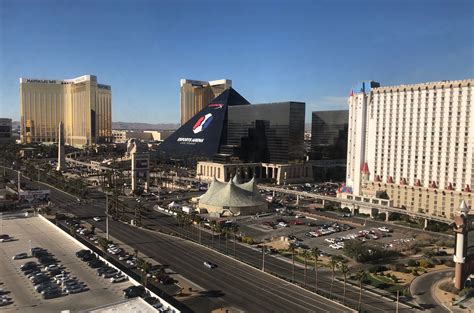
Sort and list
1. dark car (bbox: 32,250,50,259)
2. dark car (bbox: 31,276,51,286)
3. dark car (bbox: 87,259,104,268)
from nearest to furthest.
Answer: dark car (bbox: 31,276,51,286) < dark car (bbox: 87,259,104,268) < dark car (bbox: 32,250,50,259)

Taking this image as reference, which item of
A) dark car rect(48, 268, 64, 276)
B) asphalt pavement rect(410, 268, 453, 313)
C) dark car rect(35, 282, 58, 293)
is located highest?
dark car rect(48, 268, 64, 276)

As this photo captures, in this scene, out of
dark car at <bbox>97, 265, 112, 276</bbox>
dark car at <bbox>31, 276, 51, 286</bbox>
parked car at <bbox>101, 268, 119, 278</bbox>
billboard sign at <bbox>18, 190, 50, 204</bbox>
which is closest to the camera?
dark car at <bbox>31, 276, 51, 286</bbox>

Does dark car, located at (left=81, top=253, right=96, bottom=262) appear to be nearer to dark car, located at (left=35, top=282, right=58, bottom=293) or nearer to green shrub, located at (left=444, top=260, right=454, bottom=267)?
dark car, located at (left=35, top=282, right=58, bottom=293)

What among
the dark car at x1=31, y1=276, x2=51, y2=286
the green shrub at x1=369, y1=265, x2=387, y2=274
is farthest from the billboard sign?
the green shrub at x1=369, y1=265, x2=387, y2=274

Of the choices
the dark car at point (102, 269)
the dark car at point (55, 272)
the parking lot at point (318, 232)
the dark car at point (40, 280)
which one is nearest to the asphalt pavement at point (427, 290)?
the parking lot at point (318, 232)

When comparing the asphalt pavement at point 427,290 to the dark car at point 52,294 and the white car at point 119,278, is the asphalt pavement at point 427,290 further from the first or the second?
the dark car at point 52,294

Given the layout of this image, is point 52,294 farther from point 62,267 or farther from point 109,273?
point 62,267

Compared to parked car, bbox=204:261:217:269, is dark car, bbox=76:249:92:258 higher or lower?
higher

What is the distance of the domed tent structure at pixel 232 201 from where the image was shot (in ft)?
297

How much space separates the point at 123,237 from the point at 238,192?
32.3 meters

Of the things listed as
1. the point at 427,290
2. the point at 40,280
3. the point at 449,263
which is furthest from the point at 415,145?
the point at 40,280

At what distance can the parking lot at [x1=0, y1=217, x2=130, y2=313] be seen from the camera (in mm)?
40219

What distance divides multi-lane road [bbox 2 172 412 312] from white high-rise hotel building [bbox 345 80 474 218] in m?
45.4

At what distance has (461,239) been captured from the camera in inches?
1898
